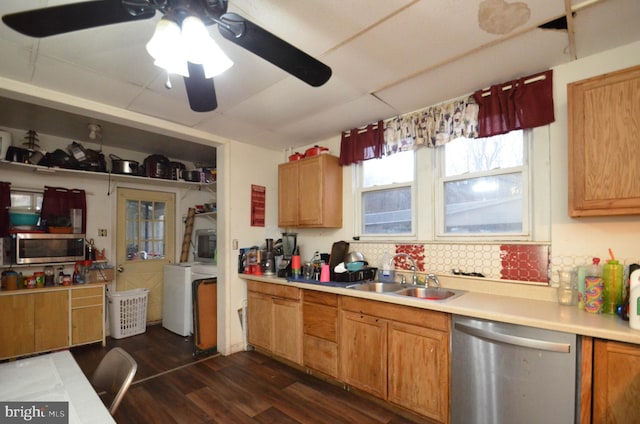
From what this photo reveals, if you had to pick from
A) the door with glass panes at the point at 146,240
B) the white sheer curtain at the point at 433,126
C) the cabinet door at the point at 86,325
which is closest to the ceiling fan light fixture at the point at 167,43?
the white sheer curtain at the point at 433,126

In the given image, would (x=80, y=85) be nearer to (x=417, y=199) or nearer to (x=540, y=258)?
(x=417, y=199)

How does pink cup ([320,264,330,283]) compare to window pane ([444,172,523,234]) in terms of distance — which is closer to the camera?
window pane ([444,172,523,234])

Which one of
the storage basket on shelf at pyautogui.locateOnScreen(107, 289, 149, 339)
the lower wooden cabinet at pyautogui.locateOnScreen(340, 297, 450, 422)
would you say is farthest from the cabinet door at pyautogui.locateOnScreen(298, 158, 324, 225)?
the storage basket on shelf at pyautogui.locateOnScreen(107, 289, 149, 339)

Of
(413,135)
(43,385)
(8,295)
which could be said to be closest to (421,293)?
(413,135)

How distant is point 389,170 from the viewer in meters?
3.02

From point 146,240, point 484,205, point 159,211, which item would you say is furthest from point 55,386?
point 159,211

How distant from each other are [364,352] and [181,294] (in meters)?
2.69

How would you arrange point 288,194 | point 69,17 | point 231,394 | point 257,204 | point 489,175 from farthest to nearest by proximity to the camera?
point 257,204 → point 288,194 → point 231,394 → point 489,175 → point 69,17

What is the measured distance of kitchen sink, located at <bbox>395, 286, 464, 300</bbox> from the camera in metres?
2.33

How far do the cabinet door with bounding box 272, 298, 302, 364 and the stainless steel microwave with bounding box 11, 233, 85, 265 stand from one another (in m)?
2.59

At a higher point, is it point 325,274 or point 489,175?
point 489,175

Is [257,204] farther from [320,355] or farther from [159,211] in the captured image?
[159,211]

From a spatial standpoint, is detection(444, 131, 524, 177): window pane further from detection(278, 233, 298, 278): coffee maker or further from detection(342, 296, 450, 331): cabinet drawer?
detection(278, 233, 298, 278): coffee maker

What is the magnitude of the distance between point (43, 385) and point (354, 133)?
287cm
